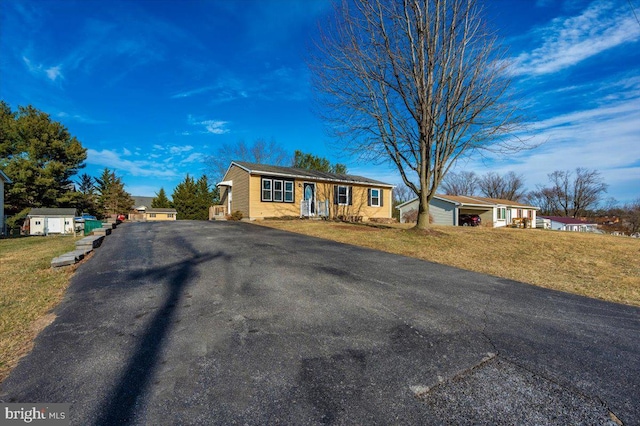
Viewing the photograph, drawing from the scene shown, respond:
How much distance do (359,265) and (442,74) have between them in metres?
8.07

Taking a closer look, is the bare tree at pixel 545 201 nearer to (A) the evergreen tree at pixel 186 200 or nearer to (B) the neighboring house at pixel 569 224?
(B) the neighboring house at pixel 569 224

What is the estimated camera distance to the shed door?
25.3 metres

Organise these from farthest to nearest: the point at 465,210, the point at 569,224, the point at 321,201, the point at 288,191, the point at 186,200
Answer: the point at 569,224 → the point at 186,200 → the point at 465,210 → the point at 321,201 → the point at 288,191

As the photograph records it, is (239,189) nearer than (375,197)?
Yes

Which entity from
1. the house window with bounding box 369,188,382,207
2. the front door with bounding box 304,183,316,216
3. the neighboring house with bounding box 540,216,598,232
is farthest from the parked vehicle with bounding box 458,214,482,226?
the neighboring house with bounding box 540,216,598,232

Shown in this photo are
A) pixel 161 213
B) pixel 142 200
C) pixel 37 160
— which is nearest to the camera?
pixel 37 160

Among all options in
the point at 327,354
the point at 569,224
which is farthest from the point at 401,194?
the point at 327,354

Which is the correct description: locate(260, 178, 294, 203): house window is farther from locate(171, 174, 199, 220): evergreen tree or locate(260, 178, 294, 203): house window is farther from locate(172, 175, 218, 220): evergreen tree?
locate(171, 174, 199, 220): evergreen tree

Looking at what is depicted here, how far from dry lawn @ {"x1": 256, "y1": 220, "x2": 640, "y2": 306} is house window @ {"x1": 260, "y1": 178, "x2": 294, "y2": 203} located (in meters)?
5.98

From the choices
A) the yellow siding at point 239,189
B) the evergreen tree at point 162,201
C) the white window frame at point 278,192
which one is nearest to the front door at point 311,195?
the white window frame at point 278,192

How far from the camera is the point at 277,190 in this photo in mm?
17578

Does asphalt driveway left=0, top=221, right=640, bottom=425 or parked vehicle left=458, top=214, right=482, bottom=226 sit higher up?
parked vehicle left=458, top=214, right=482, bottom=226

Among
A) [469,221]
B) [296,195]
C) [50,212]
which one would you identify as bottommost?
[469,221]

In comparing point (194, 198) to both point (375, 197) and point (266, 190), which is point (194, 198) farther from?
point (375, 197)
